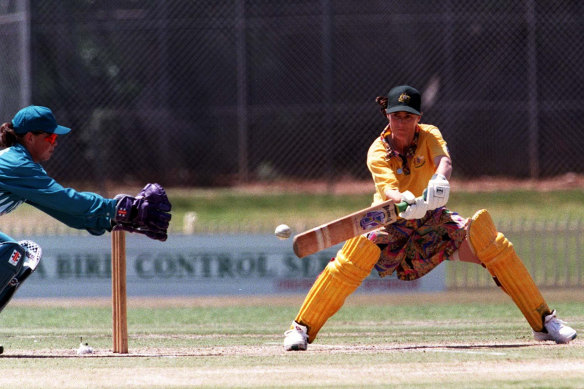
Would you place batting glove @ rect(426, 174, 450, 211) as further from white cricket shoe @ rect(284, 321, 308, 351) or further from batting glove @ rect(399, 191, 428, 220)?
white cricket shoe @ rect(284, 321, 308, 351)

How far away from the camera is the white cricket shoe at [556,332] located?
760 centimetres

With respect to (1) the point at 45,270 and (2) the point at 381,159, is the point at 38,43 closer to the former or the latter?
(1) the point at 45,270

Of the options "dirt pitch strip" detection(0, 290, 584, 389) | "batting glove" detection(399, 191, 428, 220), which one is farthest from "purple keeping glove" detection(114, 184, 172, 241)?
"batting glove" detection(399, 191, 428, 220)

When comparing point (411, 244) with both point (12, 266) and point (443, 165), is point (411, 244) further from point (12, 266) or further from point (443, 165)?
point (12, 266)

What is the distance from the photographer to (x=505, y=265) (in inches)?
304

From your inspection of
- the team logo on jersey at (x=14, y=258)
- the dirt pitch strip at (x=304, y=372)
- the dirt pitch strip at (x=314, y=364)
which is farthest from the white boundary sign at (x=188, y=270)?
the team logo on jersey at (x=14, y=258)

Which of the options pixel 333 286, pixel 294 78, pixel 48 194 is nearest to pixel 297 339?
pixel 333 286

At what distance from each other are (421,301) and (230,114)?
5874 mm

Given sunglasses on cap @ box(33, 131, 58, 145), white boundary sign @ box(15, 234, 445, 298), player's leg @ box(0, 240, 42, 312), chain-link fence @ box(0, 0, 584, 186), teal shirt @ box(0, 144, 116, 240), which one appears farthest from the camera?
chain-link fence @ box(0, 0, 584, 186)

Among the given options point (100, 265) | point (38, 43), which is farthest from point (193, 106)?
point (100, 265)

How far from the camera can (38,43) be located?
18656mm

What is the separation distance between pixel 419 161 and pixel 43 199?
2642 mm

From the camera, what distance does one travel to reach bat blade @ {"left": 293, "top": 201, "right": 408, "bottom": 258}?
7.39 metres

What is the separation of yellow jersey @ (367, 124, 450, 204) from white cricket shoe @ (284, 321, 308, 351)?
1038 millimetres
